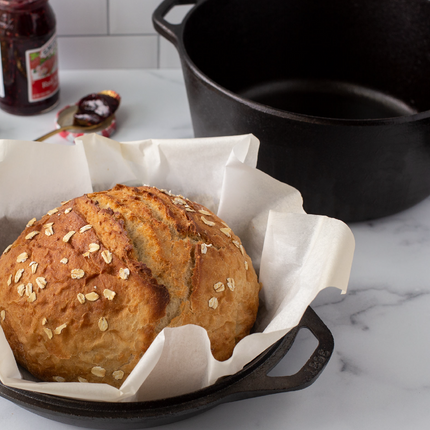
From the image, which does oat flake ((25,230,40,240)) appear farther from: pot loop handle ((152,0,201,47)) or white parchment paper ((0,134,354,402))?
pot loop handle ((152,0,201,47))

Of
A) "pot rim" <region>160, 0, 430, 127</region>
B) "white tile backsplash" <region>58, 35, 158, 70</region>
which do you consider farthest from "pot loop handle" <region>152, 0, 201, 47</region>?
"white tile backsplash" <region>58, 35, 158, 70</region>

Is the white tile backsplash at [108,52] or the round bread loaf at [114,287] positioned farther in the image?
the white tile backsplash at [108,52]

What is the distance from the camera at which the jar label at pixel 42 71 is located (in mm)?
1374

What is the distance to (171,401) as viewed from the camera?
0.71m

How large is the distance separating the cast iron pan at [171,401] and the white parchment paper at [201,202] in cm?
2

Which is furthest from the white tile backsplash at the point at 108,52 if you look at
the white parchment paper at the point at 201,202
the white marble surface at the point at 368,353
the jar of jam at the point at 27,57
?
the white parchment paper at the point at 201,202

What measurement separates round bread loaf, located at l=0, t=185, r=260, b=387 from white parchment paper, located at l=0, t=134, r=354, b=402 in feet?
0.15

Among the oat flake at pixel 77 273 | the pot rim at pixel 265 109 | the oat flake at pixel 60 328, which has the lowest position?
the oat flake at pixel 60 328

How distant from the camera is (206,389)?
727 millimetres

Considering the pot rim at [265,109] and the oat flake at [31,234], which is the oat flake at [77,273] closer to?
the oat flake at [31,234]

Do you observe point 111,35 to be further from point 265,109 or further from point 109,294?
point 109,294

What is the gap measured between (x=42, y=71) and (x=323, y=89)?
0.79 metres

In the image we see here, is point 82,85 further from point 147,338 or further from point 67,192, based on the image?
point 147,338

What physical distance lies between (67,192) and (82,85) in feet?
2.44
